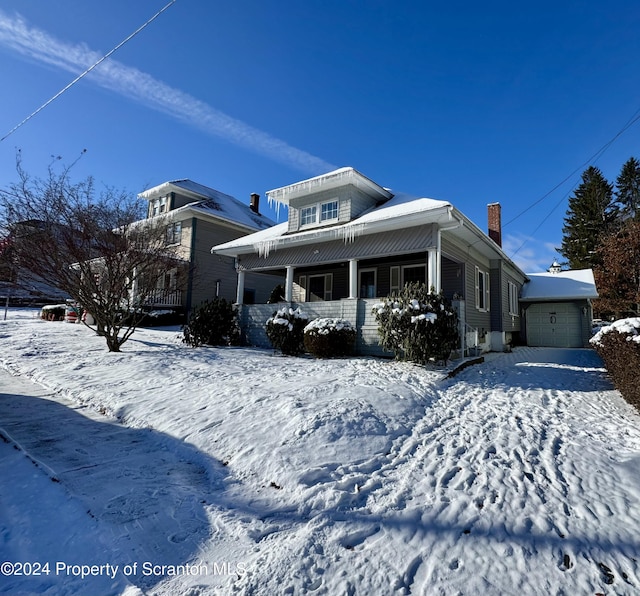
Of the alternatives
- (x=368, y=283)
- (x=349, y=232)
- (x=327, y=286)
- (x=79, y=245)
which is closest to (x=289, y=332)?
(x=349, y=232)

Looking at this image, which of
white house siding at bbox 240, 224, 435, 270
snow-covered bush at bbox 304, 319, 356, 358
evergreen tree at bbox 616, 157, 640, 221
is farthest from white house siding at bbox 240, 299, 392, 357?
evergreen tree at bbox 616, 157, 640, 221

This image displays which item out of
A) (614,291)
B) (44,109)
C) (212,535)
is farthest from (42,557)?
(614,291)

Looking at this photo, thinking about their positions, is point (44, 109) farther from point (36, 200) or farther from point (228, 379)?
point (228, 379)

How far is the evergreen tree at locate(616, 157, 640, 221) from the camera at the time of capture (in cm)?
3416

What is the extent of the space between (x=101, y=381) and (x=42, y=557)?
209 inches

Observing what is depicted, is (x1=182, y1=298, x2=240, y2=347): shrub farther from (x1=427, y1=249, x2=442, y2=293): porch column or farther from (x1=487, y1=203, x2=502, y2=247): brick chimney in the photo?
(x1=487, y1=203, x2=502, y2=247): brick chimney

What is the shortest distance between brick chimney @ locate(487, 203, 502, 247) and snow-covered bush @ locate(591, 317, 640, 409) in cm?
1107

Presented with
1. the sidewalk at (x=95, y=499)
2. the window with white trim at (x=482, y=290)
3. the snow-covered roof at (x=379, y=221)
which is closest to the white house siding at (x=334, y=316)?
the snow-covered roof at (x=379, y=221)

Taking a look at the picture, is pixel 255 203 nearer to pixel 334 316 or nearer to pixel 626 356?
pixel 334 316

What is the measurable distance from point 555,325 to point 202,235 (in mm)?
19011

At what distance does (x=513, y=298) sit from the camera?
17.0 m

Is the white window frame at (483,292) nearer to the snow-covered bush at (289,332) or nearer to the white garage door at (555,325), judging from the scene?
the white garage door at (555,325)

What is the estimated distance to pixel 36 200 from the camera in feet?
35.3

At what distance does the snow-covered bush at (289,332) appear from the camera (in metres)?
10.7
